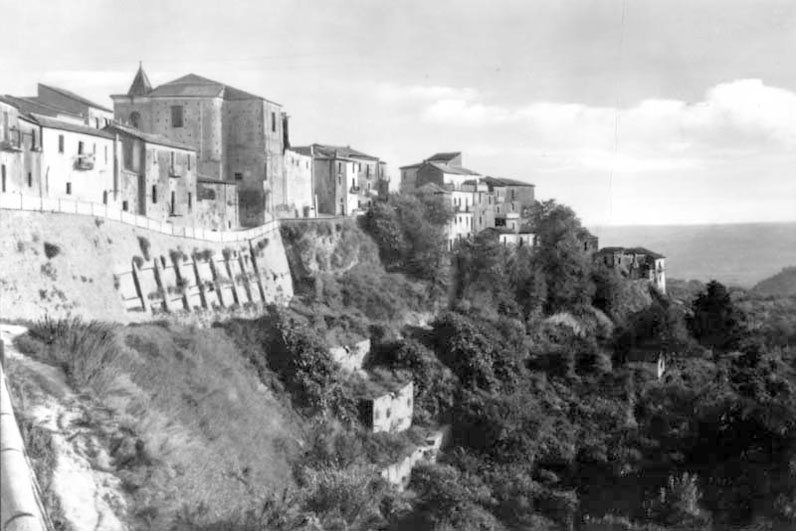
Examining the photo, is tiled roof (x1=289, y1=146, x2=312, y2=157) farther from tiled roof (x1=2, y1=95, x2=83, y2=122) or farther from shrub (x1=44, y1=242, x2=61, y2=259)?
shrub (x1=44, y1=242, x2=61, y2=259)

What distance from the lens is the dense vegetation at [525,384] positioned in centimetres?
2602

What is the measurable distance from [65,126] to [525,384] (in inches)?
754

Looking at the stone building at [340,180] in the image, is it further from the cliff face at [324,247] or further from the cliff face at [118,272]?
the cliff face at [118,272]

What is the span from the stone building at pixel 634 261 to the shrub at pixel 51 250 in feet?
103

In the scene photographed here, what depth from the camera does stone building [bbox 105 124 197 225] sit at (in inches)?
1228

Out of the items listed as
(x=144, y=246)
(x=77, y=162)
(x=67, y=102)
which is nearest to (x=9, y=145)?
(x=77, y=162)

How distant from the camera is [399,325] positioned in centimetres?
3400

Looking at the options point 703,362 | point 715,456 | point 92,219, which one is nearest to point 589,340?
point 703,362

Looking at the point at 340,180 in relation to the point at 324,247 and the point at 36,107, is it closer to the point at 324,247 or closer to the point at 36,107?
the point at 324,247

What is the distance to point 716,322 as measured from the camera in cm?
3978

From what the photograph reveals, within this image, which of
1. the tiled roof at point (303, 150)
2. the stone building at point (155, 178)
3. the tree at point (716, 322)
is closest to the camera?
the stone building at point (155, 178)

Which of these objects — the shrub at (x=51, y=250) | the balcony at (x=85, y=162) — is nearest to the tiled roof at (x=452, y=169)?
the balcony at (x=85, y=162)

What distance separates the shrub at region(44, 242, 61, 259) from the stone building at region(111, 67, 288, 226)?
53.1ft

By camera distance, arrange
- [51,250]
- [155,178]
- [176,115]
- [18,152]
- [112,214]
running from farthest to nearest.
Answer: [176,115] → [155,178] → [18,152] → [112,214] → [51,250]
